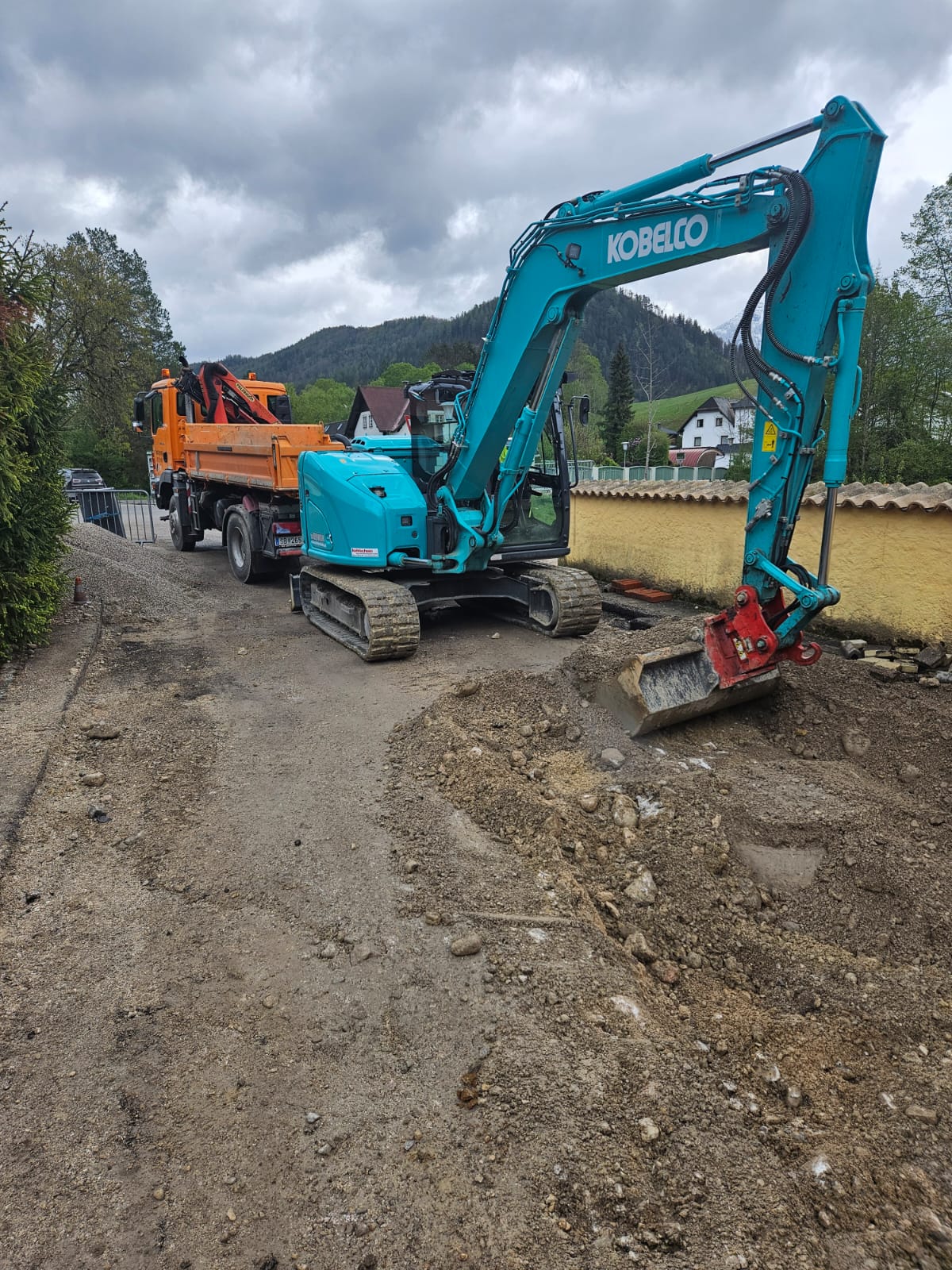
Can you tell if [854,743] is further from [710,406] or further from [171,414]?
[710,406]

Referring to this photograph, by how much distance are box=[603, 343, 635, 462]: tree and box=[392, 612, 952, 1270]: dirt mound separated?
53.5m

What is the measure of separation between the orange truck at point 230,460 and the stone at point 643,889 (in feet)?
21.9

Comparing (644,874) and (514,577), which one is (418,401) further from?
(644,874)

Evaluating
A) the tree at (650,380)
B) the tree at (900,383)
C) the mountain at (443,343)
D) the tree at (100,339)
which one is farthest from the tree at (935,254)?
the mountain at (443,343)

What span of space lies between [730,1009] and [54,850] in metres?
3.29

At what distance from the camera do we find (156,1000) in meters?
2.88

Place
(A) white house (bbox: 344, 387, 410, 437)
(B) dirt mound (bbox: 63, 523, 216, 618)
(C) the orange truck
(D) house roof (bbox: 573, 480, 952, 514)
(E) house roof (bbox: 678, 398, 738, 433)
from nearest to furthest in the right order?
(D) house roof (bbox: 573, 480, 952, 514)
(B) dirt mound (bbox: 63, 523, 216, 618)
(C) the orange truck
(A) white house (bbox: 344, 387, 410, 437)
(E) house roof (bbox: 678, 398, 738, 433)

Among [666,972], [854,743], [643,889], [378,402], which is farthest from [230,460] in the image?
[378,402]

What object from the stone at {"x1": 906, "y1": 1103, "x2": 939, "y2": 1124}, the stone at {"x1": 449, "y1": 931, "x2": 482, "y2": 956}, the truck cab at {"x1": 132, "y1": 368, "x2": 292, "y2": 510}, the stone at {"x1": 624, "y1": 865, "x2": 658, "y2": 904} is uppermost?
the truck cab at {"x1": 132, "y1": 368, "x2": 292, "y2": 510}

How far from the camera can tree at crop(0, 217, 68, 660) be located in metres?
6.57

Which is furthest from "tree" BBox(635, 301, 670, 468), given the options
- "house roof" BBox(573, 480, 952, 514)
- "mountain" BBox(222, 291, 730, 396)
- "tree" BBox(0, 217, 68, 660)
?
"tree" BBox(0, 217, 68, 660)

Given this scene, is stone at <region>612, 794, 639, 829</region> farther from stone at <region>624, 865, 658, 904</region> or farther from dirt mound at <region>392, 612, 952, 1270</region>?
stone at <region>624, 865, 658, 904</region>

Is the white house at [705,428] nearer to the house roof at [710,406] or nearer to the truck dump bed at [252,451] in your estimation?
the house roof at [710,406]

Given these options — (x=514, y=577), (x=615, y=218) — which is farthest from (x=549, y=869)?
(x=514, y=577)
